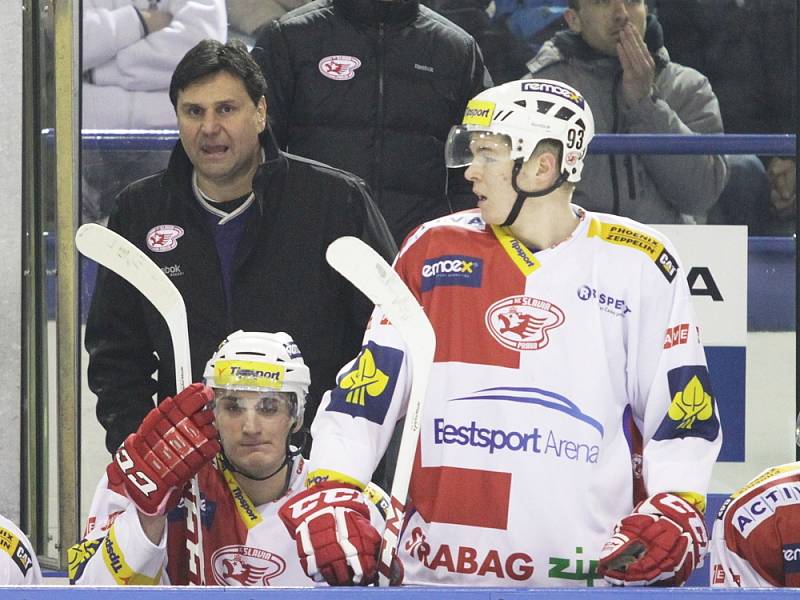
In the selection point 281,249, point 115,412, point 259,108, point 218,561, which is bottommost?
point 218,561

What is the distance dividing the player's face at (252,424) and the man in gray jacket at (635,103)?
1.39 metres

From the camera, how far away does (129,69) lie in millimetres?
4027

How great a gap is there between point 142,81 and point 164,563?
1.61 metres

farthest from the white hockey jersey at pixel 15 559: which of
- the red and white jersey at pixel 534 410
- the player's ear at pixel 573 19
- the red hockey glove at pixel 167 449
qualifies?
the player's ear at pixel 573 19

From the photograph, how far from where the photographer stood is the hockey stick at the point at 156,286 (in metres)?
2.69

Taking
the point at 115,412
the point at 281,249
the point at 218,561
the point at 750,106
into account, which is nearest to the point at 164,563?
the point at 218,561

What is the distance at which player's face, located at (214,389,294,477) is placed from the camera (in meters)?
2.89

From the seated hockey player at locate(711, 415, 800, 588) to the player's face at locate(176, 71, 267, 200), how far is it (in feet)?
3.74

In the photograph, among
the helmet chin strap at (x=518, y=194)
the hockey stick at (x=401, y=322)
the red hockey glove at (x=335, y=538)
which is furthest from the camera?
the helmet chin strap at (x=518, y=194)

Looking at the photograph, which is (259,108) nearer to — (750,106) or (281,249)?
(281,249)

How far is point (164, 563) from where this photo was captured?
2.79 meters

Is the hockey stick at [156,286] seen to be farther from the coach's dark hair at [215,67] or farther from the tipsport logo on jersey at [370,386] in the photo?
the coach's dark hair at [215,67]

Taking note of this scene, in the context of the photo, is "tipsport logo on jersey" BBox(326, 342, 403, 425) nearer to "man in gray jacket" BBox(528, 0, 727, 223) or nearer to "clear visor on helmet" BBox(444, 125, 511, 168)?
"clear visor on helmet" BBox(444, 125, 511, 168)

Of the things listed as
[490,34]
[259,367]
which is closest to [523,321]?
[259,367]
